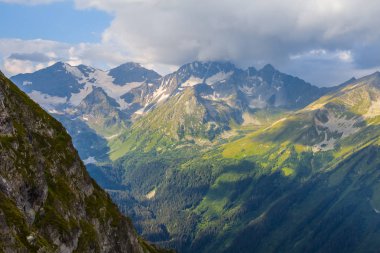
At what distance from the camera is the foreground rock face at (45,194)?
9319cm

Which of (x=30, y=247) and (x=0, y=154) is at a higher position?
(x=0, y=154)

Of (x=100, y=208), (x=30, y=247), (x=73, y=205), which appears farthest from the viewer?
(x=100, y=208)

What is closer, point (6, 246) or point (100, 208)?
point (6, 246)

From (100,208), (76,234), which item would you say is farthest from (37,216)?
(100,208)

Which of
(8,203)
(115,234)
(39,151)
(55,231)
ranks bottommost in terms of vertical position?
(115,234)

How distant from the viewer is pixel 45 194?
117 m

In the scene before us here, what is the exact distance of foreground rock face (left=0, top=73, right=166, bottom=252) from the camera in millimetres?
93188

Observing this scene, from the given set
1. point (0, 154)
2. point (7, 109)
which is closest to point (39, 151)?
point (7, 109)

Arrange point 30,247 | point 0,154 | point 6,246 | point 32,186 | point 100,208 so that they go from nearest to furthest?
point 6,246 → point 30,247 → point 0,154 → point 32,186 → point 100,208

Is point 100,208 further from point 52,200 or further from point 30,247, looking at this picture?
point 30,247

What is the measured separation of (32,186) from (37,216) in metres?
7.46

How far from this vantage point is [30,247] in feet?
293

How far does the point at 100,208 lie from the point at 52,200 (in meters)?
35.2

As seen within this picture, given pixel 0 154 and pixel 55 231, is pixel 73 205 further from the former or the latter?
pixel 0 154
